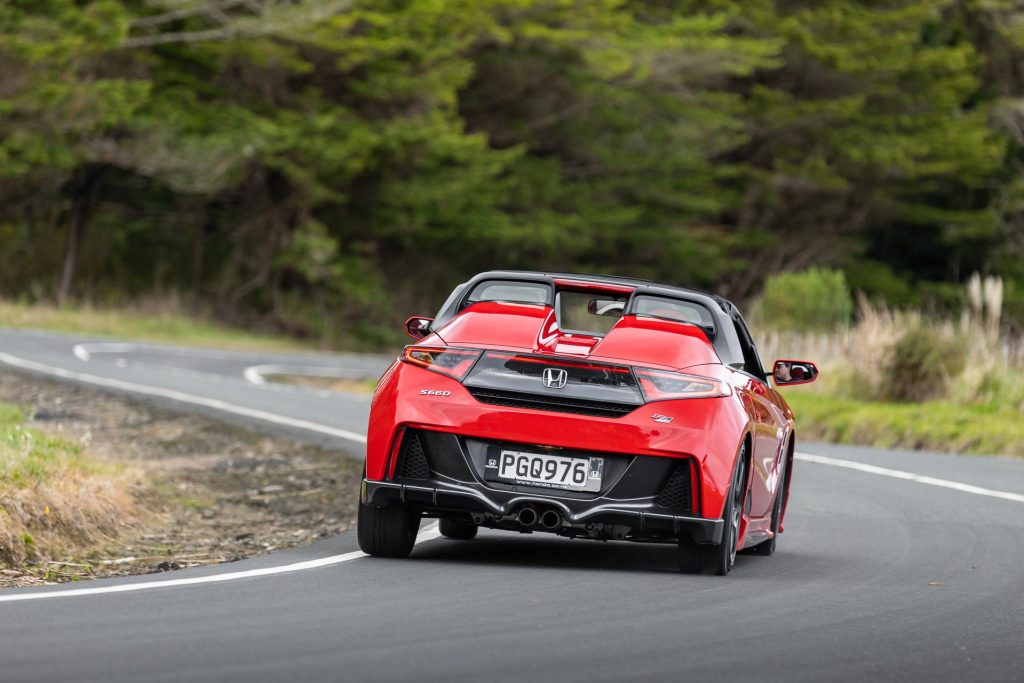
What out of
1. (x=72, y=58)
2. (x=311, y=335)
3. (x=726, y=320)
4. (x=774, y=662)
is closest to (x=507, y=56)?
(x=311, y=335)

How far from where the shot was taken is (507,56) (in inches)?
2005

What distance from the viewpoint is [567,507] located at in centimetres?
829

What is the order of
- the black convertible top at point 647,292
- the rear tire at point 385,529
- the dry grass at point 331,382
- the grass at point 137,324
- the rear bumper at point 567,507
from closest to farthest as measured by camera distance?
the rear bumper at point 567,507, the rear tire at point 385,529, the black convertible top at point 647,292, the dry grass at point 331,382, the grass at point 137,324

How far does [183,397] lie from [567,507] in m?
13.5

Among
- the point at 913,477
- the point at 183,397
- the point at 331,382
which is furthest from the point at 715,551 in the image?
A: the point at 331,382

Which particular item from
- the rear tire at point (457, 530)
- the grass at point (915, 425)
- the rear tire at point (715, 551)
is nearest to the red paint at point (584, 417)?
the rear tire at point (715, 551)

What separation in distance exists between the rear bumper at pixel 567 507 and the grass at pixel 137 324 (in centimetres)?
3095

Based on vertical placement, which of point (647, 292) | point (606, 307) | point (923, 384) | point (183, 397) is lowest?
point (183, 397)

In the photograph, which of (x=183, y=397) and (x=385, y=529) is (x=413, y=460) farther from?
(x=183, y=397)

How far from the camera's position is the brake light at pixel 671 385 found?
8.37 meters

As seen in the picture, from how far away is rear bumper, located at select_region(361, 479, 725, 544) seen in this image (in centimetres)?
829

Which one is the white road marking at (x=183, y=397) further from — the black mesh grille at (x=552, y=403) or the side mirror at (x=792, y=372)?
the black mesh grille at (x=552, y=403)

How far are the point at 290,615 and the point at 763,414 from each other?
11.4 feet

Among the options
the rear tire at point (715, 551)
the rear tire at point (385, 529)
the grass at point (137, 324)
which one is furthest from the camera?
the grass at point (137, 324)
